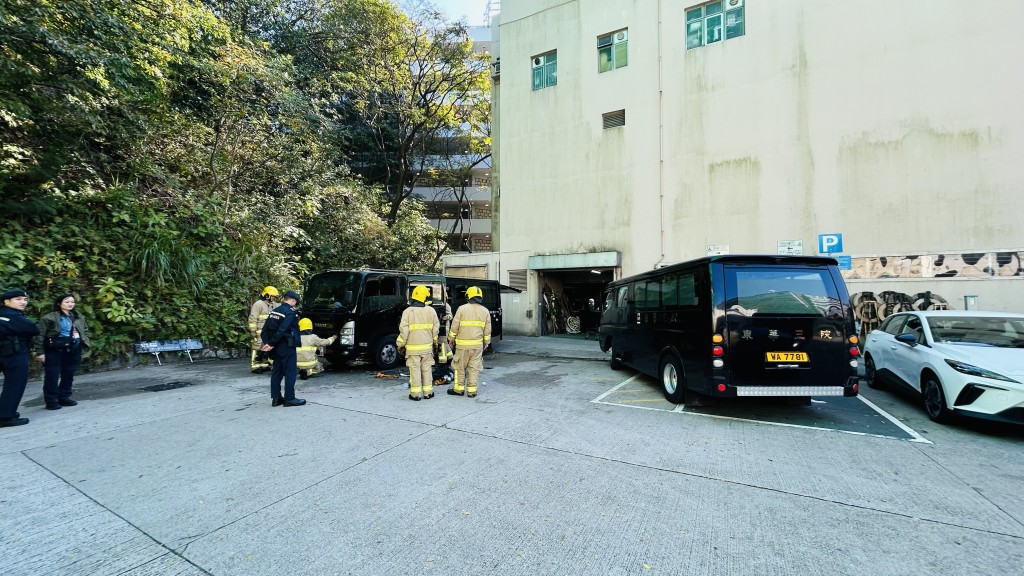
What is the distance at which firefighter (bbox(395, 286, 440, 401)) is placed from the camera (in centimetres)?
652

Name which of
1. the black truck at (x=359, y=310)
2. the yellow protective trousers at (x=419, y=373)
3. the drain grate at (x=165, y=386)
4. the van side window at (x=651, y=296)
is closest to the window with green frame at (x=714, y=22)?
the van side window at (x=651, y=296)

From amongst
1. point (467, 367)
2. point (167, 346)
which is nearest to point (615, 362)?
point (467, 367)

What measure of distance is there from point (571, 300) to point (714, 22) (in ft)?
36.0

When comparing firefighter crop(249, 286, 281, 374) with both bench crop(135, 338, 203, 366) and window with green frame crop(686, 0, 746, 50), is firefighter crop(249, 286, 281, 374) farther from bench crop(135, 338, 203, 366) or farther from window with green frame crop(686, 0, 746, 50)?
window with green frame crop(686, 0, 746, 50)

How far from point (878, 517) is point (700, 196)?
12082mm

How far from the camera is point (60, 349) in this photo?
596 centimetres

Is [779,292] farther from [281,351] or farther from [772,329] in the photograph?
[281,351]

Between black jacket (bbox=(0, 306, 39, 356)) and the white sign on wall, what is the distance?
15.4 meters

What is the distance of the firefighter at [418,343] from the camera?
6.52m

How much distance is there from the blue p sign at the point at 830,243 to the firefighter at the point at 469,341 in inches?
407

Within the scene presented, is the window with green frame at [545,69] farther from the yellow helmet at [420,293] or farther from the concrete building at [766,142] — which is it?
the yellow helmet at [420,293]

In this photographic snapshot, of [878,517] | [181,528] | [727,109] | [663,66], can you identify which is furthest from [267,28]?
[878,517]

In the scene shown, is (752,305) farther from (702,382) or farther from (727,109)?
(727,109)

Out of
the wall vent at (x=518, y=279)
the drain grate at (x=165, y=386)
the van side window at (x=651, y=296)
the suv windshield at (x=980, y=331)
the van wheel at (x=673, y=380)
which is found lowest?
the drain grate at (x=165, y=386)
